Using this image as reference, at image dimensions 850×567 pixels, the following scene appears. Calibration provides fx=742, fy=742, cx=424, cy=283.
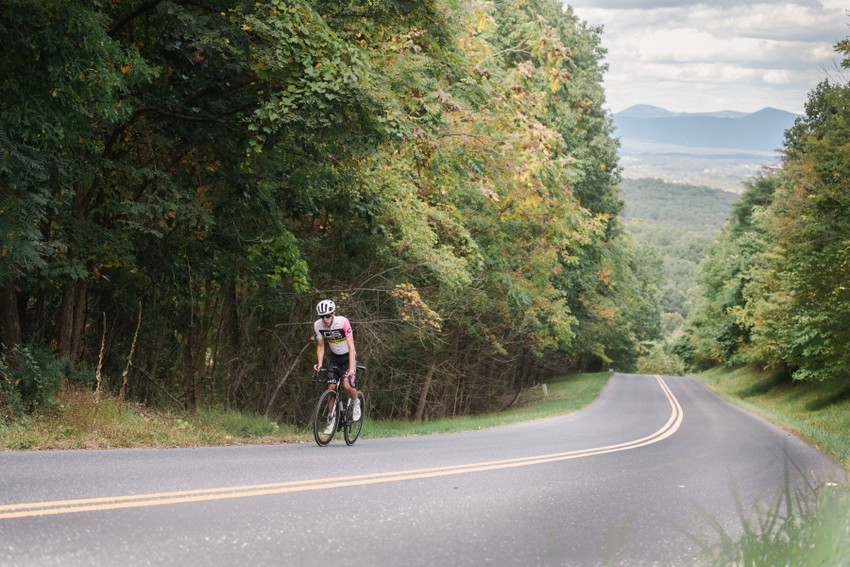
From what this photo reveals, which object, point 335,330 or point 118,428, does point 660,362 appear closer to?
point 335,330

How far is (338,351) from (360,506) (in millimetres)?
4645

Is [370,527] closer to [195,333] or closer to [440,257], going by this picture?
[440,257]

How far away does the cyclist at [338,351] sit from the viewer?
10297 mm

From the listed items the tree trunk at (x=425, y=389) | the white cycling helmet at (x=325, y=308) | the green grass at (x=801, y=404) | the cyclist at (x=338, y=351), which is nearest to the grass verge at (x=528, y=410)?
the tree trunk at (x=425, y=389)

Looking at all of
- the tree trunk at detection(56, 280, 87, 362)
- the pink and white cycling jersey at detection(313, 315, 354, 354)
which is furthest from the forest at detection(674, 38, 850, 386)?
the tree trunk at detection(56, 280, 87, 362)

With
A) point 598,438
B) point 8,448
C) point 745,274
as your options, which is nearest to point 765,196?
point 745,274

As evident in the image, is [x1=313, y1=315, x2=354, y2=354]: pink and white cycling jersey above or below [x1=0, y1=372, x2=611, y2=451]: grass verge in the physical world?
above

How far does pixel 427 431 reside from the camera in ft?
54.2

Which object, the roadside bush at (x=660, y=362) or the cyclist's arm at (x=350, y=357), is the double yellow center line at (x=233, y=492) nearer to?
the cyclist's arm at (x=350, y=357)

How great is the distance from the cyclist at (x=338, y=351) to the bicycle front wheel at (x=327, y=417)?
0.05 feet

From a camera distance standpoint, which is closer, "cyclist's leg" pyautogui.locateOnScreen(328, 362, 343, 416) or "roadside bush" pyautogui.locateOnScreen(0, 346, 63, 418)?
"roadside bush" pyautogui.locateOnScreen(0, 346, 63, 418)

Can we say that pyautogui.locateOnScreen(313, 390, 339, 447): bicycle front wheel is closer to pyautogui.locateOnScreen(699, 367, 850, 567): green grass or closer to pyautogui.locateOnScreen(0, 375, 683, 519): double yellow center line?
pyautogui.locateOnScreen(0, 375, 683, 519): double yellow center line

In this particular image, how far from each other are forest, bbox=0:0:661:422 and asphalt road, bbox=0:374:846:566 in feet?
11.9

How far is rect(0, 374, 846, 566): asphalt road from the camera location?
179 inches
